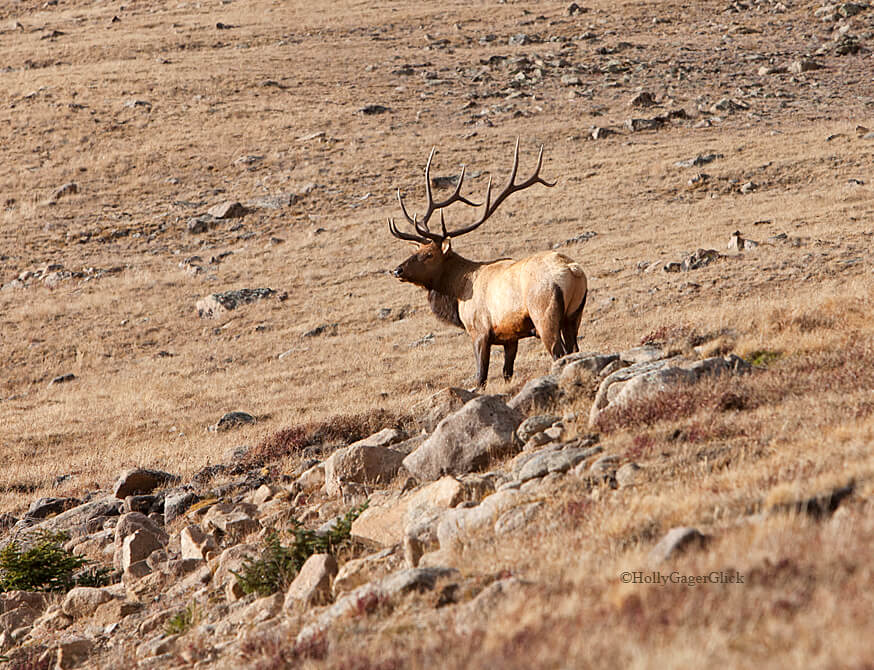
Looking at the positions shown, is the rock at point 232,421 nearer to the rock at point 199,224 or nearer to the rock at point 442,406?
the rock at point 442,406

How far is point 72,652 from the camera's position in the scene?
636cm

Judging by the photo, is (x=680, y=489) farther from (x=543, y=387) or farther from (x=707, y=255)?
(x=707, y=255)

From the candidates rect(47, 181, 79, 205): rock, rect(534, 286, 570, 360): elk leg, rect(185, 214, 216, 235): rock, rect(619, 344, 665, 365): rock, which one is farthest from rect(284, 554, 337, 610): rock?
rect(47, 181, 79, 205): rock

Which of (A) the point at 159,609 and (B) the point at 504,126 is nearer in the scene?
(A) the point at 159,609

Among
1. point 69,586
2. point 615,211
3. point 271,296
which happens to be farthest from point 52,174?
point 69,586

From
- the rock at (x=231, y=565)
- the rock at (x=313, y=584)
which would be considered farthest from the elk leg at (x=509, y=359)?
the rock at (x=313, y=584)

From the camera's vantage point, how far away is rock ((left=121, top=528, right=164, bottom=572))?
830 centimetres

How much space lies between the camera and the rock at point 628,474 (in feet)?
18.8

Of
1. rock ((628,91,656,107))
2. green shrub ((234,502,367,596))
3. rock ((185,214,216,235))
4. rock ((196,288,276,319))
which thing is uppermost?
rock ((628,91,656,107))

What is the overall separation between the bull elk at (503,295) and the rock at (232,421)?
3643mm

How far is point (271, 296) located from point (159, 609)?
19319 millimetres

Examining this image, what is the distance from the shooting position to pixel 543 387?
29.5 ft

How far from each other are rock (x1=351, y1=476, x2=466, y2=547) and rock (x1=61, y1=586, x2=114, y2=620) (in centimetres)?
218

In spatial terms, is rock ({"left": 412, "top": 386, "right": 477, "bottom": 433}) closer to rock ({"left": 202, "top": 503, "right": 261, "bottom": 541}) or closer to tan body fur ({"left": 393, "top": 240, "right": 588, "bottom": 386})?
tan body fur ({"left": 393, "top": 240, "right": 588, "bottom": 386})
